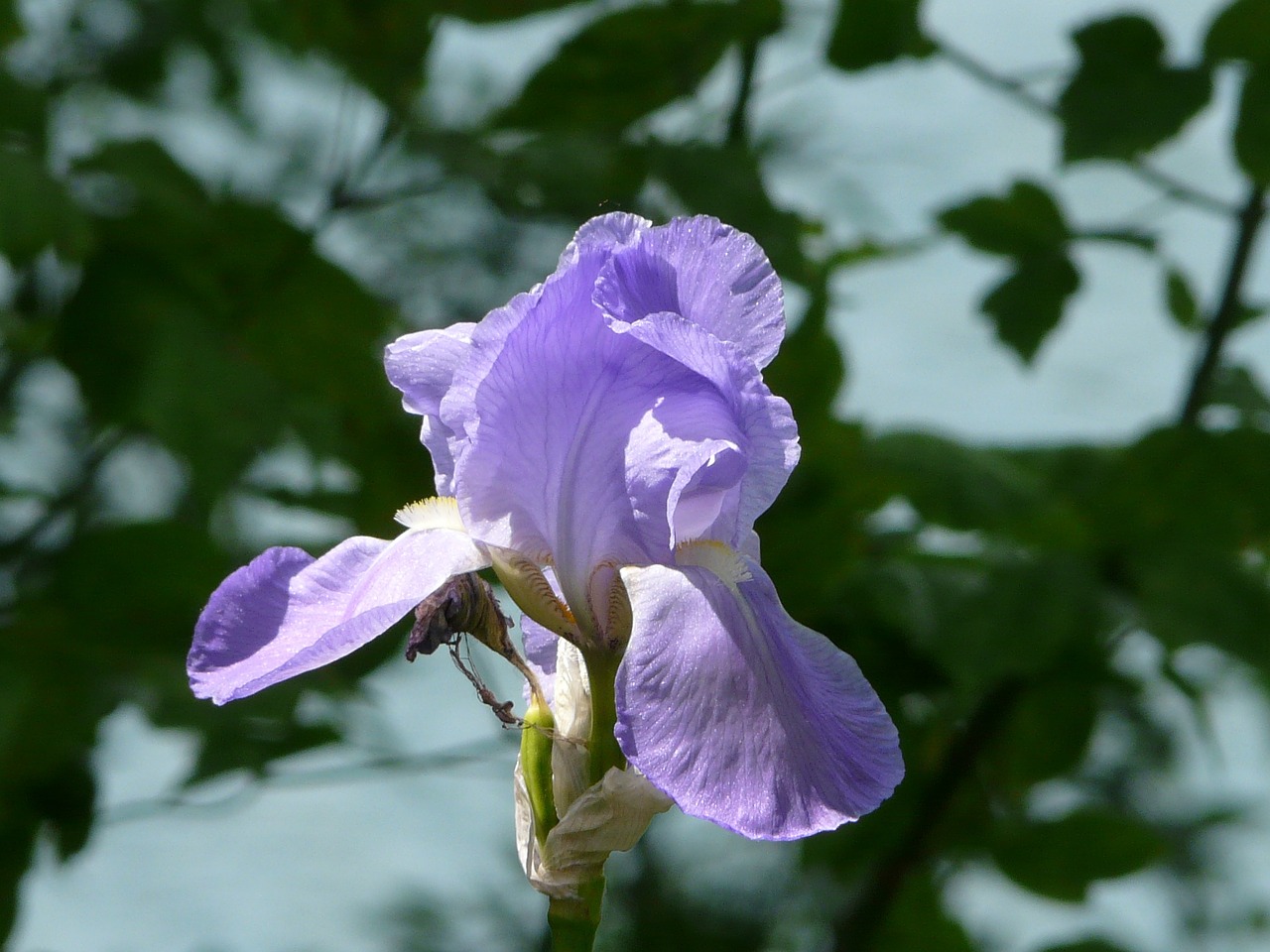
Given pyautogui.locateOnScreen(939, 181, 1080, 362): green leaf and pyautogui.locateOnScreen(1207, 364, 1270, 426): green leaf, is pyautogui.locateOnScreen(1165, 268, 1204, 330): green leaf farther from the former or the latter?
pyautogui.locateOnScreen(939, 181, 1080, 362): green leaf

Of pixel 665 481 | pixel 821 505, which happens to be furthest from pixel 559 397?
pixel 821 505

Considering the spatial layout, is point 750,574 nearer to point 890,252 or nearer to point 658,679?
point 658,679

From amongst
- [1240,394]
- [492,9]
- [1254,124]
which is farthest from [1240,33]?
[492,9]

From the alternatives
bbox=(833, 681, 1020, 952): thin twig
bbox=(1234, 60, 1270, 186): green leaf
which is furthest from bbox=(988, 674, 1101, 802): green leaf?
bbox=(1234, 60, 1270, 186): green leaf

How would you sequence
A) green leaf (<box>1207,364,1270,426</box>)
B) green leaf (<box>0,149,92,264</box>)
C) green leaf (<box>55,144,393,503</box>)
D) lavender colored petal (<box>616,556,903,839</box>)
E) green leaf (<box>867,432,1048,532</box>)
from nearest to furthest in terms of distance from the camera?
lavender colored petal (<box>616,556,903,839</box>) → green leaf (<box>0,149,92,264</box>) → green leaf (<box>55,144,393,503</box>) → green leaf (<box>867,432,1048,532</box>) → green leaf (<box>1207,364,1270,426</box>)

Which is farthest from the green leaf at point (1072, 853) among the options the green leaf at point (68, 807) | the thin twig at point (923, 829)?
the green leaf at point (68, 807)
